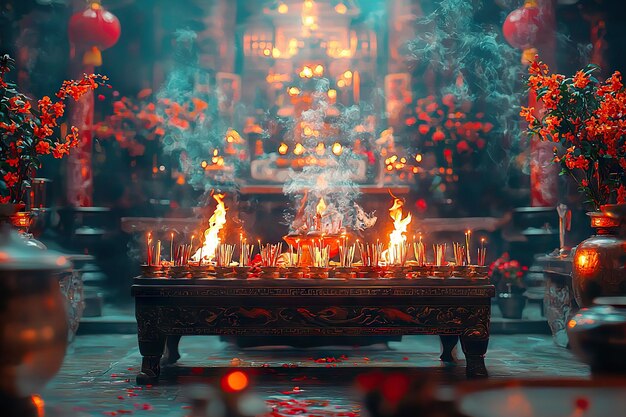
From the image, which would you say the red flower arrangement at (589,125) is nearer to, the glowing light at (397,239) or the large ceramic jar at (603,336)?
the glowing light at (397,239)

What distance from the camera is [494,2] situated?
10453mm

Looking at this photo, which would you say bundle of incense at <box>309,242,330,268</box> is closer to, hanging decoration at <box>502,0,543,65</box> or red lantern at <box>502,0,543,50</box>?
hanging decoration at <box>502,0,543,65</box>

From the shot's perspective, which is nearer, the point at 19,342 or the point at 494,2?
the point at 19,342

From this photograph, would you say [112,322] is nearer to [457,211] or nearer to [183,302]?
[183,302]

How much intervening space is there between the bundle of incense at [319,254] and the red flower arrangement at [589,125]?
1664 mm

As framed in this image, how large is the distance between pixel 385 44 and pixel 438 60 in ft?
2.55

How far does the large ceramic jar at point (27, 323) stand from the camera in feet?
7.83

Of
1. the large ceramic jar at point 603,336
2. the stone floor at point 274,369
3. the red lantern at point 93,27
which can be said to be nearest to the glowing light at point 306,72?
the red lantern at point 93,27

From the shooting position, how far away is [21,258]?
98.0 inches

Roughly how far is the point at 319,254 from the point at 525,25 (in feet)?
13.5

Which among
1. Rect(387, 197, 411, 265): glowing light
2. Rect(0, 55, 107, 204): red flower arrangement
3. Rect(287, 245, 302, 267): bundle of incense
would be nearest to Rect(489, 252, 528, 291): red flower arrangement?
Rect(387, 197, 411, 265): glowing light

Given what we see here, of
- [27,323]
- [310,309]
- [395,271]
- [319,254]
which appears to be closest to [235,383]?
[27,323]

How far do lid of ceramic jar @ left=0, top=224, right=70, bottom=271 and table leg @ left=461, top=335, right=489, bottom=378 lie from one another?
136 inches

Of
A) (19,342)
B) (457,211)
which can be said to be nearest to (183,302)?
(19,342)
